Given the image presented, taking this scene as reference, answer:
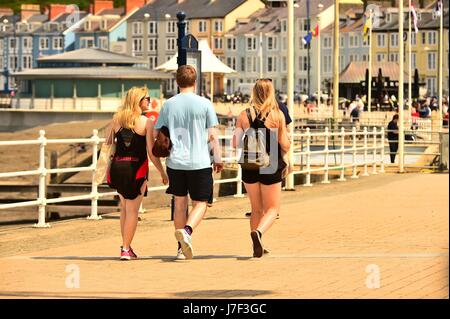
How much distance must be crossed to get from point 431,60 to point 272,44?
2095cm

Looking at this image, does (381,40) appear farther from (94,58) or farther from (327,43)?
(94,58)

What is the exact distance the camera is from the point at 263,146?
46.4 feet

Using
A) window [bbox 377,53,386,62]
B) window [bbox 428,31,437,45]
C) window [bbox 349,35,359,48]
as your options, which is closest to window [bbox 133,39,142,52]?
window [bbox 349,35,359,48]

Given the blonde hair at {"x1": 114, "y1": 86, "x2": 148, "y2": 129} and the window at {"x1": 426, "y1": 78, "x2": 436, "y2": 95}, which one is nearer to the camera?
the blonde hair at {"x1": 114, "y1": 86, "x2": 148, "y2": 129}

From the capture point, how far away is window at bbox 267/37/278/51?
165 meters

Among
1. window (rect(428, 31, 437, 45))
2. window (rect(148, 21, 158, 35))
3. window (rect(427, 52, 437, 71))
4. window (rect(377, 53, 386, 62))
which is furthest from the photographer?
window (rect(148, 21, 158, 35))

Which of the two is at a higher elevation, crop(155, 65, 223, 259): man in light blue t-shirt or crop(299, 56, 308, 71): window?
crop(299, 56, 308, 71): window

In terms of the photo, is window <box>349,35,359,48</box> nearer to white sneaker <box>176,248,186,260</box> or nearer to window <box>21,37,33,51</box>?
window <box>21,37,33,51</box>

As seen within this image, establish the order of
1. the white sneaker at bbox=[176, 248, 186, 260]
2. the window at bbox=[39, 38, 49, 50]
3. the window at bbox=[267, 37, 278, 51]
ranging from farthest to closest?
the window at bbox=[39, 38, 49, 50] → the window at bbox=[267, 37, 278, 51] → the white sneaker at bbox=[176, 248, 186, 260]

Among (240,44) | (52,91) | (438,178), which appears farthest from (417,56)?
(438,178)

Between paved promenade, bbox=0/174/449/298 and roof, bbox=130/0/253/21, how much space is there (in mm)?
146846

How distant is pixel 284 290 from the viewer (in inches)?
447

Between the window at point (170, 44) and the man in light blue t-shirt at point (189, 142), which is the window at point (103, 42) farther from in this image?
the man in light blue t-shirt at point (189, 142)

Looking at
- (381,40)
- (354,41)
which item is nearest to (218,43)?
(354,41)
